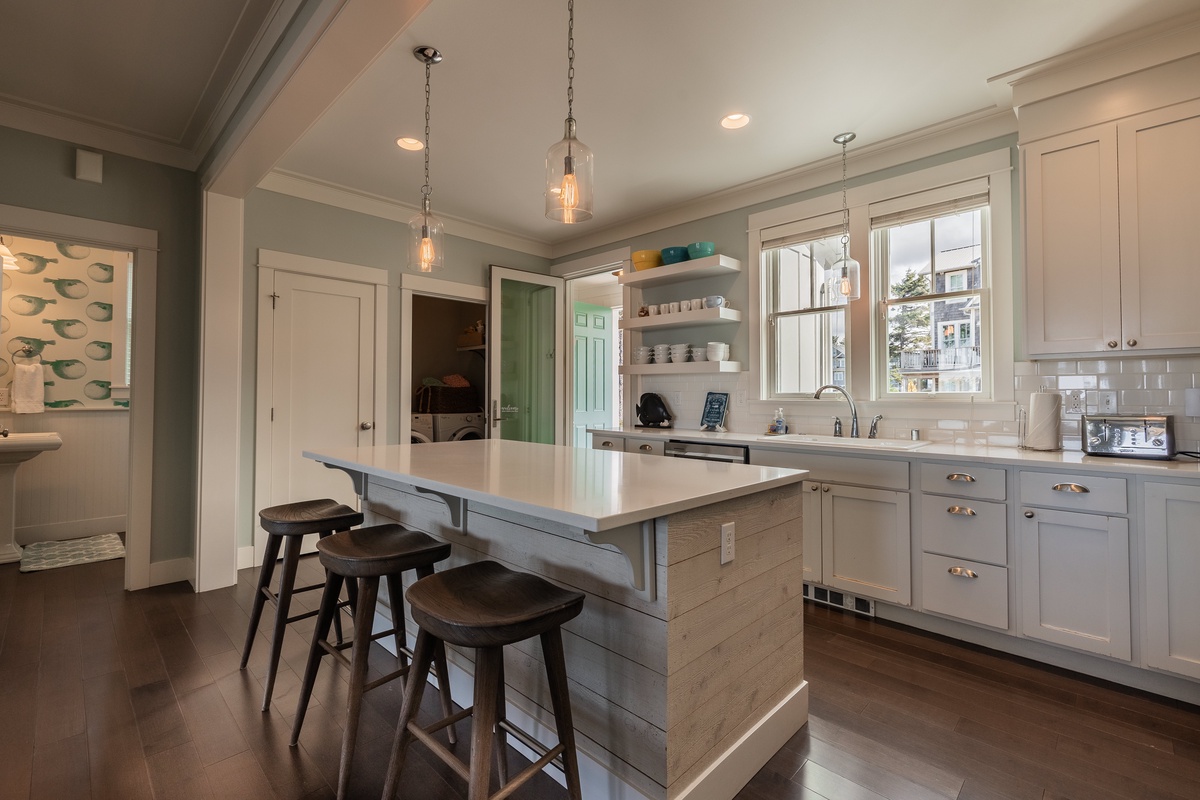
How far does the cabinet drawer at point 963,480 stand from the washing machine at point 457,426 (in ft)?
12.4

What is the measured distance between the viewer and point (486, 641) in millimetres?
1200

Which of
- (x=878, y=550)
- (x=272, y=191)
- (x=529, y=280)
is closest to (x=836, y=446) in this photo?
(x=878, y=550)

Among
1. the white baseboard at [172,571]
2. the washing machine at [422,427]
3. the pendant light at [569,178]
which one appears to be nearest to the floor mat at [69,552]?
the white baseboard at [172,571]

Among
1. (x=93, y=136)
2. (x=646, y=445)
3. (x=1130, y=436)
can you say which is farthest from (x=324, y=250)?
(x=1130, y=436)

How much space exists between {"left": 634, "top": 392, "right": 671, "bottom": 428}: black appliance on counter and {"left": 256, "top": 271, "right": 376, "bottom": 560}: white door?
2.13 m

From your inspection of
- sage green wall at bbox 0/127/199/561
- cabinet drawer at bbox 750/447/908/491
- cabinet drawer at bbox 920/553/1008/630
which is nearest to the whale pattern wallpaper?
sage green wall at bbox 0/127/199/561

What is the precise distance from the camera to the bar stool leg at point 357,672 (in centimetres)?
152

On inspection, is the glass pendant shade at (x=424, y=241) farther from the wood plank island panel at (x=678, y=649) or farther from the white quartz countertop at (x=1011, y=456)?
the white quartz countertop at (x=1011, y=456)

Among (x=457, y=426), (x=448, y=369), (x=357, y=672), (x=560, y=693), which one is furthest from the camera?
(x=448, y=369)

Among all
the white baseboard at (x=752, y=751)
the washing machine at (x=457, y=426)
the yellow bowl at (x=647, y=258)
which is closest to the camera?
the white baseboard at (x=752, y=751)

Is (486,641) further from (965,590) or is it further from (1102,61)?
(1102,61)

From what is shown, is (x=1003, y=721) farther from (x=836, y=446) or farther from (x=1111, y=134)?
(x=1111, y=134)

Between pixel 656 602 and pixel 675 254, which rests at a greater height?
pixel 675 254

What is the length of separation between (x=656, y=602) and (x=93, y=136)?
158 inches
